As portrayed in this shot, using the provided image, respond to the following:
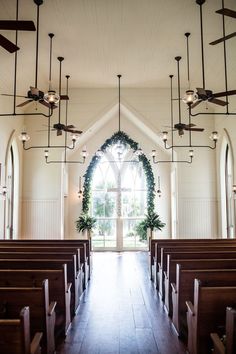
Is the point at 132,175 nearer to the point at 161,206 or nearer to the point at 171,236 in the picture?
the point at 161,206

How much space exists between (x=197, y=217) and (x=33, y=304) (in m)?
7.62

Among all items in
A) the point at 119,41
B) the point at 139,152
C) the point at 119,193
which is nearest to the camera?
the point at 119,41

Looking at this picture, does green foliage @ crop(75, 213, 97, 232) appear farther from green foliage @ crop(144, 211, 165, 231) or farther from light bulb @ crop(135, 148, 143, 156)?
light bulb @ crop(135, 148, 143, 156)

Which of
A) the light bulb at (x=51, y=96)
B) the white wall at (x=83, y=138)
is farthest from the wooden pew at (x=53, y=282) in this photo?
the white wall at (x=83, y=138)

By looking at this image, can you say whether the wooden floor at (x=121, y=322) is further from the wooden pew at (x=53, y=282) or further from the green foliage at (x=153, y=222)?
the green foliage at (x=153, y=222)

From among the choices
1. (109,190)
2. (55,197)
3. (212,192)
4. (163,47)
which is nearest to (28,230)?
(55,197)

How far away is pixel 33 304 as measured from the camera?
2.33 meters

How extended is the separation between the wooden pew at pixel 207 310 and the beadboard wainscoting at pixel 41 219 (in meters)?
7.04

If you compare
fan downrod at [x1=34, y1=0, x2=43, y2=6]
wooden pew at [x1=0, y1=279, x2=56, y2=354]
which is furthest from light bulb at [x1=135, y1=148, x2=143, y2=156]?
wooden pew at [x1=0, y1=279, x2=56, y2=354]

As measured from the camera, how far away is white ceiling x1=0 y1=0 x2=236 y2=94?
5379 millimetres

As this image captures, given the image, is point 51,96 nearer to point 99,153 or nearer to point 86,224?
point 99,153

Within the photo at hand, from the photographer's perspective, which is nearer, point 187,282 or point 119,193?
point 187,282

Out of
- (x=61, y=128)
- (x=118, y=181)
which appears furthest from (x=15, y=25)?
(x=118, y=181)

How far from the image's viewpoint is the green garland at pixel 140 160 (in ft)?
33.5
